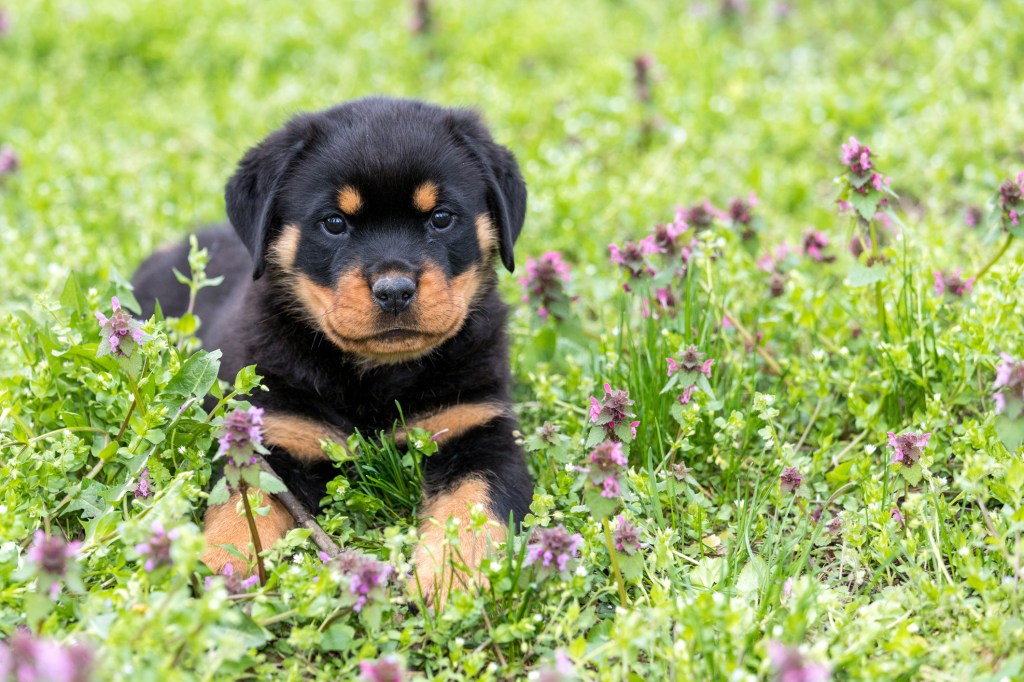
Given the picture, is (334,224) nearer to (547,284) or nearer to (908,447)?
(547,284)

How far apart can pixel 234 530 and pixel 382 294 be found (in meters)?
0.73

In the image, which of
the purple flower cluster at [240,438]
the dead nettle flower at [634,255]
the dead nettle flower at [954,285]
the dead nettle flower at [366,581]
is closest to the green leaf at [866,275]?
the dead nettle flower at [954,285]

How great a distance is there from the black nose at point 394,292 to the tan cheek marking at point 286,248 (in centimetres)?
43

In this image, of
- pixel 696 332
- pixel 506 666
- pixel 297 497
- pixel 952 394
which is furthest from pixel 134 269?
pixel 952 394

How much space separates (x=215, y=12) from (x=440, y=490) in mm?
5040

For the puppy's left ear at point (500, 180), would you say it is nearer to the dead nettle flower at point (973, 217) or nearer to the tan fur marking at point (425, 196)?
the tan fur marking at point (425, 196)

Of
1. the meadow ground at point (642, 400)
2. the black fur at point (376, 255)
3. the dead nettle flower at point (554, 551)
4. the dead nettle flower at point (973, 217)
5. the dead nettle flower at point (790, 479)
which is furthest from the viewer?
the dead nettle flower at point (973, 217)

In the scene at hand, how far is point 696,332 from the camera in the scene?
3.42 metres

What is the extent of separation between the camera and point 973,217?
4473mm

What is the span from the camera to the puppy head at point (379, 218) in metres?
2.98

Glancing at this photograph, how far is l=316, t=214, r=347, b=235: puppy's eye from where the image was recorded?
3111mm

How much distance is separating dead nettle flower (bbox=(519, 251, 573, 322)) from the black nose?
0.87m

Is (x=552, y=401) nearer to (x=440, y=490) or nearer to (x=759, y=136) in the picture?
(x=440, y=490)

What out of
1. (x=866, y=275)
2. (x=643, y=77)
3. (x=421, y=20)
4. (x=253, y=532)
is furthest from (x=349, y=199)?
(x=421, y=20)
